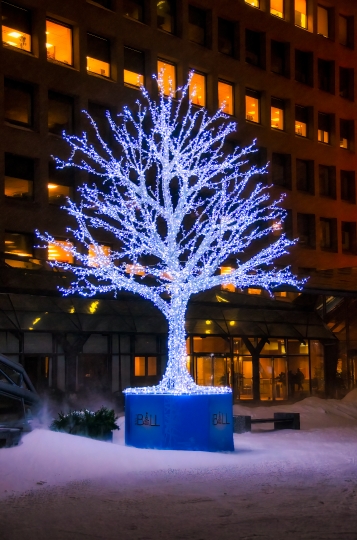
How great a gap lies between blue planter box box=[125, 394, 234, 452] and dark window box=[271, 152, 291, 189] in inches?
1206

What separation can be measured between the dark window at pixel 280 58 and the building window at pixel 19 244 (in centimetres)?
2075

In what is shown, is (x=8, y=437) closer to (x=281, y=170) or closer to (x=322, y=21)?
(x=281, y=170)

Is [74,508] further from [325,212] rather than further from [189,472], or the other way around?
[325,212]

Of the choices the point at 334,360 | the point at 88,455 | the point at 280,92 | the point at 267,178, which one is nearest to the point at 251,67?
the point at 280,92

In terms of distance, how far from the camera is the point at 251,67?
4616 centimetres

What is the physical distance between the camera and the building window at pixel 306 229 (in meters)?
48.9

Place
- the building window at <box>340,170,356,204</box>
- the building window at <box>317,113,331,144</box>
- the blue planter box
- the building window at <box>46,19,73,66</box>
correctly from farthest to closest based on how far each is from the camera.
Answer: the building window at <box>340,170,356,204</box> → the building window at <box>317,113,331,144</box> → the building window at <box>46,19,73,66</box> → the blue planter box

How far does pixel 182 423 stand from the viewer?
1784 centimetres

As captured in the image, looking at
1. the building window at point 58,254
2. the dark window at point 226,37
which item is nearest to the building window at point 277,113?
the dark window at point 226,37

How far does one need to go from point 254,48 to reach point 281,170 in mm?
7032

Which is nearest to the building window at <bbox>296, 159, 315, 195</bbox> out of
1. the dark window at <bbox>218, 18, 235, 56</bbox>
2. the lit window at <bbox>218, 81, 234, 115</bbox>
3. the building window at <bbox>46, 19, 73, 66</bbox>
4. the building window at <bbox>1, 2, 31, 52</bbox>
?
the lit window at <bbox>218, 81, 234, 115</bbox>

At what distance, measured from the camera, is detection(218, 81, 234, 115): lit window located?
146 ft

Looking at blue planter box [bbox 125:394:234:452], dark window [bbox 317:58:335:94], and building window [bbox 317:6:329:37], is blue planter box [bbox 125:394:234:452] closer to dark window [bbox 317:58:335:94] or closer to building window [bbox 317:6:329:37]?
dark window [bbox 317:58:335:94]

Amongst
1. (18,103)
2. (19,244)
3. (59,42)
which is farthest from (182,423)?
(59,42)
